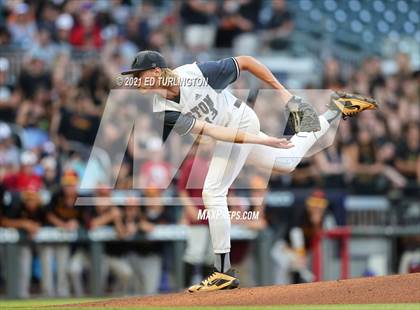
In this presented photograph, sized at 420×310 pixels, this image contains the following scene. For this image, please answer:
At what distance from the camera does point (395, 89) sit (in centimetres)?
1805

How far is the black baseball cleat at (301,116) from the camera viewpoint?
955cm


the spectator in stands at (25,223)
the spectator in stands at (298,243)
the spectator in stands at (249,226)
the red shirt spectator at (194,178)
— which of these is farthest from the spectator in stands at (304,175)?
the spectator in stands at (25,223)

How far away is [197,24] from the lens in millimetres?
18453

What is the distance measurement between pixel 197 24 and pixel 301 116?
9104 mm

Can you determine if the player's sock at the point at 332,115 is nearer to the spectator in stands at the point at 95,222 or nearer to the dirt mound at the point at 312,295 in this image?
the dirt mound at the point at 312,295

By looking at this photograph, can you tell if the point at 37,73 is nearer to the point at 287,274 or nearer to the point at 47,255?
the point at 47,255

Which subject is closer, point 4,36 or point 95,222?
point 95,222

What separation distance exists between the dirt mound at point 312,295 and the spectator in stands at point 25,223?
4.52m

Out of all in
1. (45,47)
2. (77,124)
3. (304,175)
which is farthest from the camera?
(45,47)

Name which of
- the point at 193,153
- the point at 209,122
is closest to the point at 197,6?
the point at 193,153

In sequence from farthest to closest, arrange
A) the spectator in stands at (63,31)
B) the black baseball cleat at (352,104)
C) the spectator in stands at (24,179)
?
the spectator in stands at (63,31) < the spectator in stands at (24,179) < the black baseball cleat at (352,104)

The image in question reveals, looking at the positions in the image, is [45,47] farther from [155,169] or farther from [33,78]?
[155,169]

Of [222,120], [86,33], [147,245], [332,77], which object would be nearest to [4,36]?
[86,33]

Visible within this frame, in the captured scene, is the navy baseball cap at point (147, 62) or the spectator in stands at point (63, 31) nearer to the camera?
the navy baseball cap at point (147, 62)
